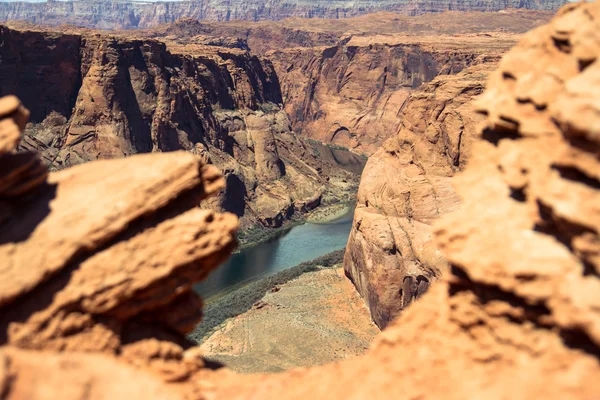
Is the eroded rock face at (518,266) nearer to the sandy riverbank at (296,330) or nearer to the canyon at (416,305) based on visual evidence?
the canyon at (416,305)

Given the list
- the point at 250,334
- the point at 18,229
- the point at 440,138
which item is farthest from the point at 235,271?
the point at 18,229

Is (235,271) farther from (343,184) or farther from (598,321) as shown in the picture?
(598,321)

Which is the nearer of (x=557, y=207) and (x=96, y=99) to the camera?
(x=557, y=207)

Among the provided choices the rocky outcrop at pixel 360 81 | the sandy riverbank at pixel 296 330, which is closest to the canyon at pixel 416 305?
the sandy riverbank at pixel 296 330

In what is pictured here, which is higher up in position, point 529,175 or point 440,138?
point 529,175

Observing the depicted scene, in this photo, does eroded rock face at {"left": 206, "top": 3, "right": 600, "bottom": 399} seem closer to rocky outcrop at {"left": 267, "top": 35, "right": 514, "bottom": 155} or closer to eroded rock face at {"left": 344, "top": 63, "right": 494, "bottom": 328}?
eroded rock face at {"left": 344, "top": 63, "right": 494, "bottom": 328}

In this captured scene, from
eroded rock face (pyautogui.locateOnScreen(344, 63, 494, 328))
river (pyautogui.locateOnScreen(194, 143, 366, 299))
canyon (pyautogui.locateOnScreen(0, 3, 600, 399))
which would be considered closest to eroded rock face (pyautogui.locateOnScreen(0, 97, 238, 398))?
canyon (pyautogui.locateOnScreen(0, 3, 600, 399))
